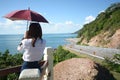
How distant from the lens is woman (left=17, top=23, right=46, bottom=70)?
187 inches

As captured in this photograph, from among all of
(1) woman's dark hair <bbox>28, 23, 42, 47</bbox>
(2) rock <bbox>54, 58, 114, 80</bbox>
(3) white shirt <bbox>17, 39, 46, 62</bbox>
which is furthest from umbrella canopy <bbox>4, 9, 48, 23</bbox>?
(2) rock <bbox>54, 58, 114, 80</bbox>

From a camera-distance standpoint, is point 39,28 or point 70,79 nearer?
point 39,28

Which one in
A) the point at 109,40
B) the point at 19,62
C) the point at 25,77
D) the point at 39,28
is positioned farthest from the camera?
the point at 109,40

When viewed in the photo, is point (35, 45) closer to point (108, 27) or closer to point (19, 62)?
point (19, 62)

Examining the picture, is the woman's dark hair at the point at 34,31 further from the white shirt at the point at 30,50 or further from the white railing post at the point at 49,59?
the white railing post at the point at 49,59

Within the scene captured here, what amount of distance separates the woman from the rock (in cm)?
452

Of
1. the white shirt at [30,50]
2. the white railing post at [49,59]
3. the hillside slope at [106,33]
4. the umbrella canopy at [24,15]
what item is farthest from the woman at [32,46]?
the hillside slope at [106,33]

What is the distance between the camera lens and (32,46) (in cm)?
479

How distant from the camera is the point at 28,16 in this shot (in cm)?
512

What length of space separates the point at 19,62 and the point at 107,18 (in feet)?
178

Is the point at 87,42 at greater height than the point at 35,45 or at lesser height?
lesser

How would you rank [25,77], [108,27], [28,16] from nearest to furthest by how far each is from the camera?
[25,77] < [28,16] < [108,27]

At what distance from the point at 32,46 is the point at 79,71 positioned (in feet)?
15.4

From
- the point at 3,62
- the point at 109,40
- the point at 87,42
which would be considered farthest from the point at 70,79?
the point at 87,42
